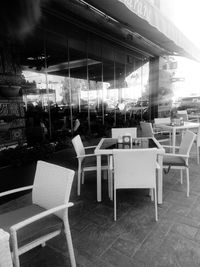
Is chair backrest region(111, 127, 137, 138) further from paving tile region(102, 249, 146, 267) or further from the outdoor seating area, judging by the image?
paving tile region(102, 249, 146, 267)

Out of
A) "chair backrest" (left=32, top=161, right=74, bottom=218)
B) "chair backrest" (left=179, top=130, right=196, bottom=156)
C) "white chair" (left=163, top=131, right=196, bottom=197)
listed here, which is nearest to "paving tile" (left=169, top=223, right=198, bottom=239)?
"white chair" (left=163, top=131, right=196, bottom=197)


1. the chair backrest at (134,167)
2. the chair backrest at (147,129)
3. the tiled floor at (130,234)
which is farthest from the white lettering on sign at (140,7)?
the chair backrest at (147,129)

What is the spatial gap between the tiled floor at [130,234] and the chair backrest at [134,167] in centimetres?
44

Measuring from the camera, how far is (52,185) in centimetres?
171

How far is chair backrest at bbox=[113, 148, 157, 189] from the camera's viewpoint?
2.22 m

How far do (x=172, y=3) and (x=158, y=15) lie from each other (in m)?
5.59

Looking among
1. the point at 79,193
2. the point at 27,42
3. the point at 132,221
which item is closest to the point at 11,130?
the point at 27,42

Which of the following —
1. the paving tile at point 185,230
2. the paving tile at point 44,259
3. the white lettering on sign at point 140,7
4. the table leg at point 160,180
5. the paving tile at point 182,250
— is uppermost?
the white lettering on sign at point 140,7

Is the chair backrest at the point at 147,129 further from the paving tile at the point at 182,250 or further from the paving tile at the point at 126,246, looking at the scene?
the paving tile at the point at 126,246

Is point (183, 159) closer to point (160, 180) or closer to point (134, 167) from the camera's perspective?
point (160, 180)

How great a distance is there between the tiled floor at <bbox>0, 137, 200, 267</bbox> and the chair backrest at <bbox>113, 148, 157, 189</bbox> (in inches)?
17.5

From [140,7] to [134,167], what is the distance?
1758 mm

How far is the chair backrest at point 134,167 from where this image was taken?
2.22m

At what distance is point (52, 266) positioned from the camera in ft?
Result: 5.70
